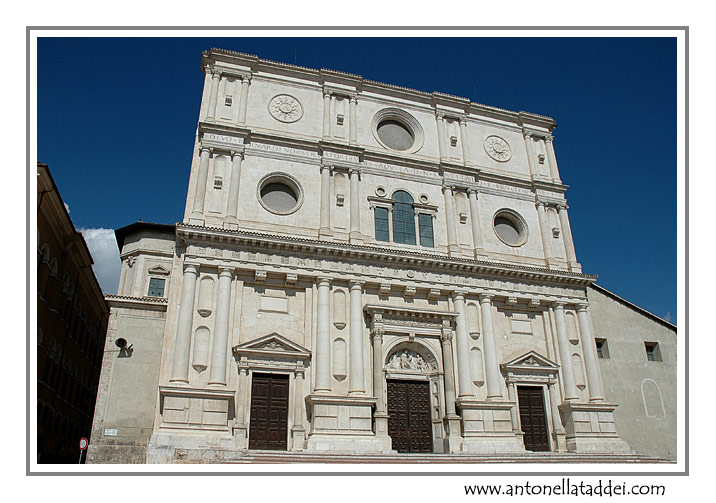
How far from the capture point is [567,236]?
94.6 ft

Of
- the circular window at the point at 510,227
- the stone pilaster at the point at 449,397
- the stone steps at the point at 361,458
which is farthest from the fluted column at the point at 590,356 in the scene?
the stone pilaster at the point at 449,397

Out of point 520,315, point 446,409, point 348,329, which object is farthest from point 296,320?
point 520,315

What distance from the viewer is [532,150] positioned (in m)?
31.1

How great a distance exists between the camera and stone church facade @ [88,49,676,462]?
20.6 meters

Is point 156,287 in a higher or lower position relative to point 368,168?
lower

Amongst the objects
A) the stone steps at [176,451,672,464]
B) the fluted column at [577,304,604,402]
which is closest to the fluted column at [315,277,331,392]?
the stone steps at [176,451,672,464]

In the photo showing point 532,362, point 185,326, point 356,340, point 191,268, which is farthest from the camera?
point 532,362

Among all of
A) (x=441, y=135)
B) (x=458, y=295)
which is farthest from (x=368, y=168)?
(x=458, y=295)

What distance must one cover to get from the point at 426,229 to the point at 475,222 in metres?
2.61

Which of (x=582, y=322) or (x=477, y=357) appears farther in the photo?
(x=582, y=322)

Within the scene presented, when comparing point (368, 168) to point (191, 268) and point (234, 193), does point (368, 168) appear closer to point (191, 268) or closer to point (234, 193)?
point (234, 193)

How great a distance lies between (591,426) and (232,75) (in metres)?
23.3

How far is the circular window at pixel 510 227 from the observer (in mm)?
28203
